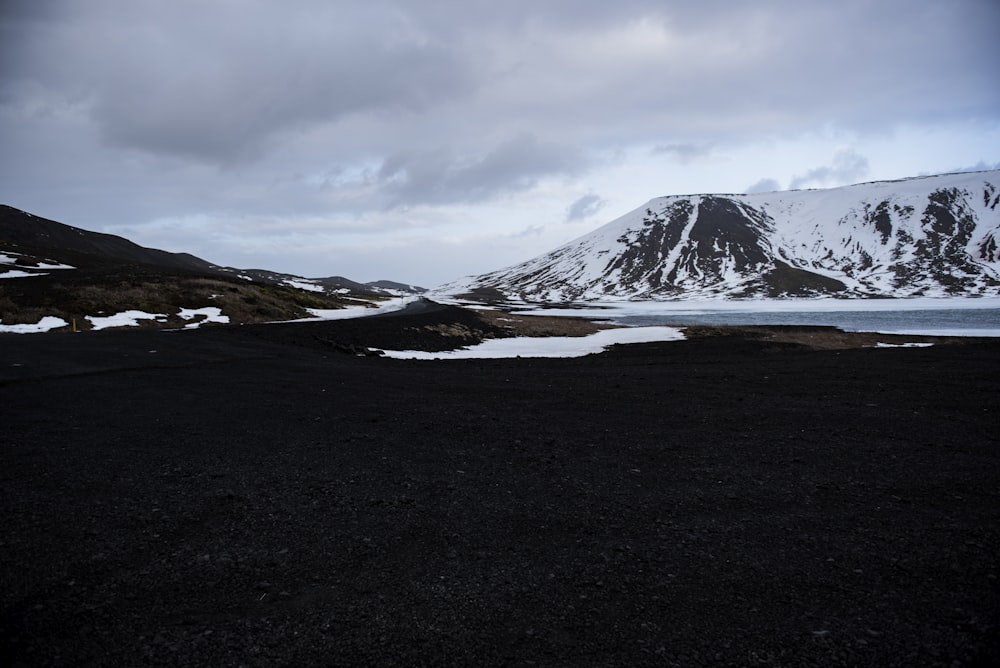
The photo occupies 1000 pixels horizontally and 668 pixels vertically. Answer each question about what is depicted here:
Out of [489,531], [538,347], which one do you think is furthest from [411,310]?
[489,531]

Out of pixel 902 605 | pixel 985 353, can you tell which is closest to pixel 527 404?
pixel 902 605

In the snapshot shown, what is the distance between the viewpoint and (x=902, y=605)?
14.6ft

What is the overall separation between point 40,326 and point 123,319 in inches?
176

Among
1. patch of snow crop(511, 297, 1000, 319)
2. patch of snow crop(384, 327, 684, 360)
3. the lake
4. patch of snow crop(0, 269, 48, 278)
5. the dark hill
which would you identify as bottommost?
patch of snow crop(384, 327, 684, 360)

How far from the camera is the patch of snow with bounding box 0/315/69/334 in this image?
28.4 metres

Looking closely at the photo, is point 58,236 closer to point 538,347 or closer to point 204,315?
point 204,315

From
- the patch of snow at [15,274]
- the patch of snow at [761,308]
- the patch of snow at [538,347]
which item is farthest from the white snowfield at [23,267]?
the patch of snow at [761,308]

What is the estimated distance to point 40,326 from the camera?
96.7ft

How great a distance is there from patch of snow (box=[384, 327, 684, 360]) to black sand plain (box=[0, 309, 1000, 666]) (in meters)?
17.8

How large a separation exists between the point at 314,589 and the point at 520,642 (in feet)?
6.35

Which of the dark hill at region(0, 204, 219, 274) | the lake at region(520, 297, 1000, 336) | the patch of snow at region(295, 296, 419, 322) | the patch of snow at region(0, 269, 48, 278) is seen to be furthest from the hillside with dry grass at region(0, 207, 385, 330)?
the dark hill at region(0, 204, 219, 274)

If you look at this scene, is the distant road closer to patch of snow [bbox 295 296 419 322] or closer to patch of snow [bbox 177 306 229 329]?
patch of snow [bbox 295 296 419 322]

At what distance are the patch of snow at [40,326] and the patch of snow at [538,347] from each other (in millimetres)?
18711

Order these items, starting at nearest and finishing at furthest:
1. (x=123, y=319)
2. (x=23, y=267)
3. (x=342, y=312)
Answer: (x=123, y=319)
(x=23, y=267)
(x=342, y=312)
